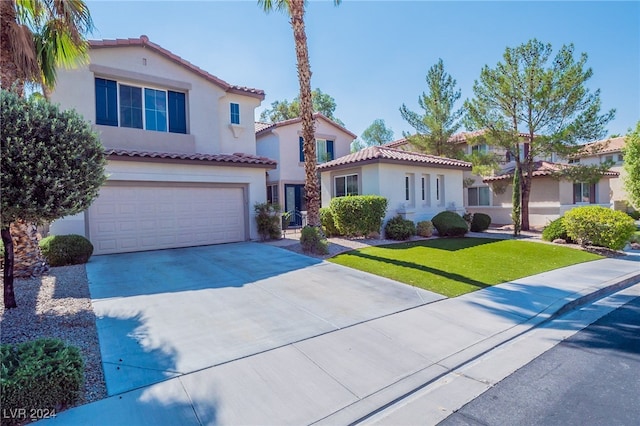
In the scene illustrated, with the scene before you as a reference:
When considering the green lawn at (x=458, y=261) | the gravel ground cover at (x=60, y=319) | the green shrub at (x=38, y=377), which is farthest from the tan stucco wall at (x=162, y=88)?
the green shrub at (x=38, y=377)

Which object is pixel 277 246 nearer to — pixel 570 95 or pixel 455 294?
pixel 455 294

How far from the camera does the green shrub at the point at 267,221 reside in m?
14.4

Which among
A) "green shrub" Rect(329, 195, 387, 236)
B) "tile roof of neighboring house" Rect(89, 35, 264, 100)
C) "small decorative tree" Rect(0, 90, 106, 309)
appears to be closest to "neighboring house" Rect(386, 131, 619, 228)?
"green shrub" Rect(329, 195, 387, 236)

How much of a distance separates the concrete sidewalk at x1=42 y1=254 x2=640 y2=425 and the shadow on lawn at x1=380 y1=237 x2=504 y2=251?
6384mm

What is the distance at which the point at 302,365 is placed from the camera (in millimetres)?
4570

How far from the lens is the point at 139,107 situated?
13984mm

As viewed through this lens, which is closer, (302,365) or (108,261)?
(302,365)

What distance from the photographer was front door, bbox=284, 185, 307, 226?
2261 cm

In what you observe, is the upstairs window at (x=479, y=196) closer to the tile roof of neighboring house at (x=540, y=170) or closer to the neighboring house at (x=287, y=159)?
the tile roof of neighboring house at (x=540, y=170)

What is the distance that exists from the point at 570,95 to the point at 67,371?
74.7ft

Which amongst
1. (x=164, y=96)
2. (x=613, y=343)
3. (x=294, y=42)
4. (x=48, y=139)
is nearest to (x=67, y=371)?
(x=48, y=139)

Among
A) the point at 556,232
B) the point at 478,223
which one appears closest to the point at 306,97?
the point at 556,232

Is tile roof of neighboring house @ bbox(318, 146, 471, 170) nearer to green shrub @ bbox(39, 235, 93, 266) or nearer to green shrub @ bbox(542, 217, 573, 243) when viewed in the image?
green shrub @ bbox(542, 217, 573, 243)

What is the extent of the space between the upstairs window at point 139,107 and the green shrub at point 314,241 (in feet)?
25.2
